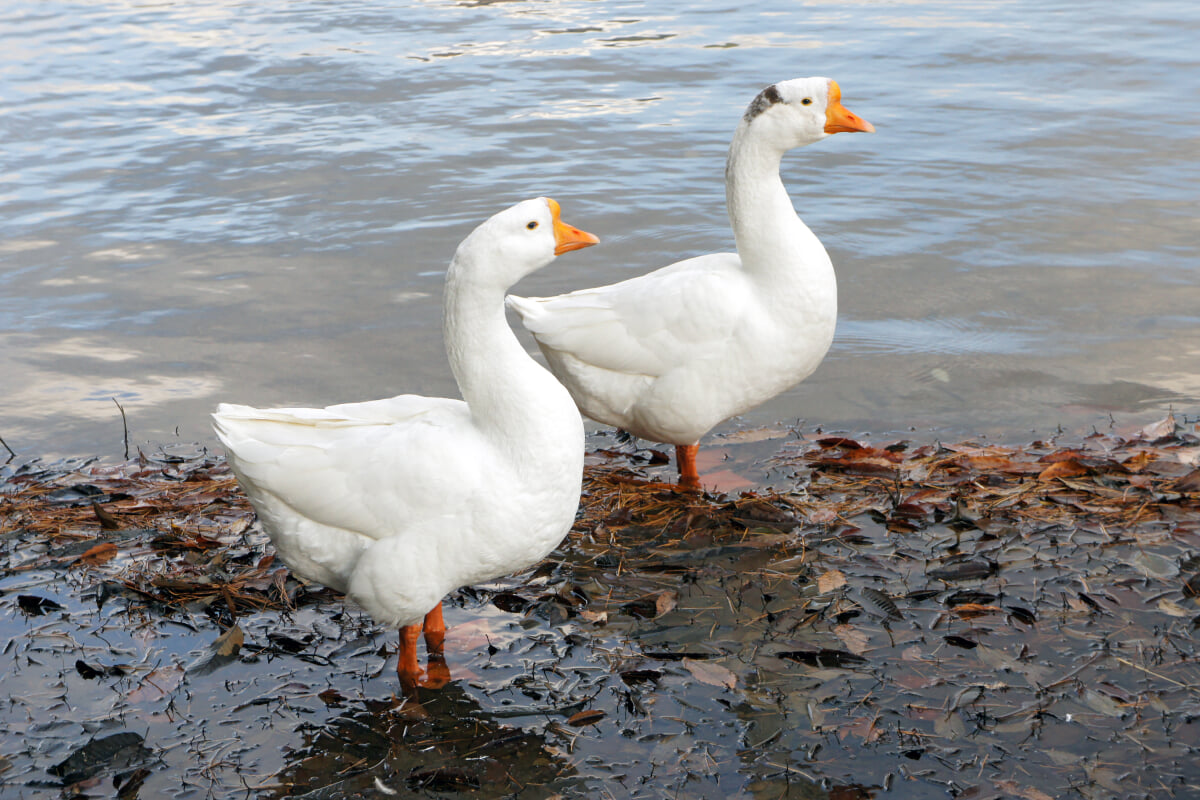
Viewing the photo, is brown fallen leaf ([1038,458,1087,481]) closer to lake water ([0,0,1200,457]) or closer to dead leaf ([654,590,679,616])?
lake water ([0,0,1200,457])

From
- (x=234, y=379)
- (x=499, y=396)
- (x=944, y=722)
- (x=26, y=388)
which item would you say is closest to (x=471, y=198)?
(x=234, y=379)

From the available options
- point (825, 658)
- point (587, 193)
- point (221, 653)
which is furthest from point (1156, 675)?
point (587, 193)

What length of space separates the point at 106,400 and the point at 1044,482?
6.17 metres

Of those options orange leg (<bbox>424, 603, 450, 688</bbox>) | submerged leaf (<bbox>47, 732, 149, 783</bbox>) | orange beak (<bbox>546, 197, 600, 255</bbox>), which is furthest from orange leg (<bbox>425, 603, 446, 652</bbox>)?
orange beak (<bbox>546, 197, 600, 255</bbox>)

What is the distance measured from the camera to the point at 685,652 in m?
4.19

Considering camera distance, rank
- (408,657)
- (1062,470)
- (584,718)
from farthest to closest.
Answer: (1062,470) → (408,657) → (584,718)

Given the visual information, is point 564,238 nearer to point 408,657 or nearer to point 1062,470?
point 408,657

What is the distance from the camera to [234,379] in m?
7.54

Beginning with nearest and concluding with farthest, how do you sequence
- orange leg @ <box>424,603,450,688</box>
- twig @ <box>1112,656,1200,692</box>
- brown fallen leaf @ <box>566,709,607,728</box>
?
twig @ <box>1112,656,1200,692</box>
brown fallen leaf @ <box>566,709,607,728</box>
orange leg @ <box>424,603,450,688</box>

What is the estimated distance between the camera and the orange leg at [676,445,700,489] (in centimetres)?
573

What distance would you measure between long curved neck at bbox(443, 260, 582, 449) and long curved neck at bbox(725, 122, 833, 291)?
1.90 metres

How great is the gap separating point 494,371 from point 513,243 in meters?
0.49

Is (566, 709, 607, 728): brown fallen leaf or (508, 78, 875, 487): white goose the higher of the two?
(508, 78, 875, 487): white goose

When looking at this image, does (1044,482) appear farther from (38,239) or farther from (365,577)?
(38,239)
